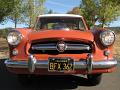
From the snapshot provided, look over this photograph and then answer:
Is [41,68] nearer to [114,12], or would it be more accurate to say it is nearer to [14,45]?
[14,45]

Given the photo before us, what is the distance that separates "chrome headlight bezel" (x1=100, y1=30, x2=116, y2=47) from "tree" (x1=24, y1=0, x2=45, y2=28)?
75.8 ft

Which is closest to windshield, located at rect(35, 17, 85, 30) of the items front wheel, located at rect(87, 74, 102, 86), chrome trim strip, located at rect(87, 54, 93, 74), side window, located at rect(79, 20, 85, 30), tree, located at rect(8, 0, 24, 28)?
side window, located at rect(79, 20, 85, 30)

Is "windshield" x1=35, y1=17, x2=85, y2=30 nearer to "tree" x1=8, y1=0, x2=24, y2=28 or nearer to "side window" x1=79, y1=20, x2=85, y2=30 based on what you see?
"side window" x1=79, y1=20, x2=85, y2=30

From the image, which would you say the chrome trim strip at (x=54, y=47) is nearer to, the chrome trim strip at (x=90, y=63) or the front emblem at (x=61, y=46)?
the front emblem at (x=61, y=46)

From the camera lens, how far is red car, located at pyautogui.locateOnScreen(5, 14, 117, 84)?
6301 mm

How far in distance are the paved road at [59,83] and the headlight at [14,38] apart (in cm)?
102

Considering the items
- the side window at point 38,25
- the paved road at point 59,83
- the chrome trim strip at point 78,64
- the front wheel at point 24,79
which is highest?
the side window at point 38,25

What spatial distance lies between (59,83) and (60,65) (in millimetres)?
1448

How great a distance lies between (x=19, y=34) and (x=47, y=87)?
1323 mm

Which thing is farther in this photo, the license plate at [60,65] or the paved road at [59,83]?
the paved road at [59,83]

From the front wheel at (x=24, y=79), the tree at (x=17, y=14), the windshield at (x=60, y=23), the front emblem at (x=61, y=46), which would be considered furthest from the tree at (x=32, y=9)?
the front emblem at (x=61, y=46)

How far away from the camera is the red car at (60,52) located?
630cm

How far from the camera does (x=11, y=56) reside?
6629 millimetres

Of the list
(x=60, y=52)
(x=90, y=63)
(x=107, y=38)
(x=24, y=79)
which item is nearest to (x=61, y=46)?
(x=60, y=52)
